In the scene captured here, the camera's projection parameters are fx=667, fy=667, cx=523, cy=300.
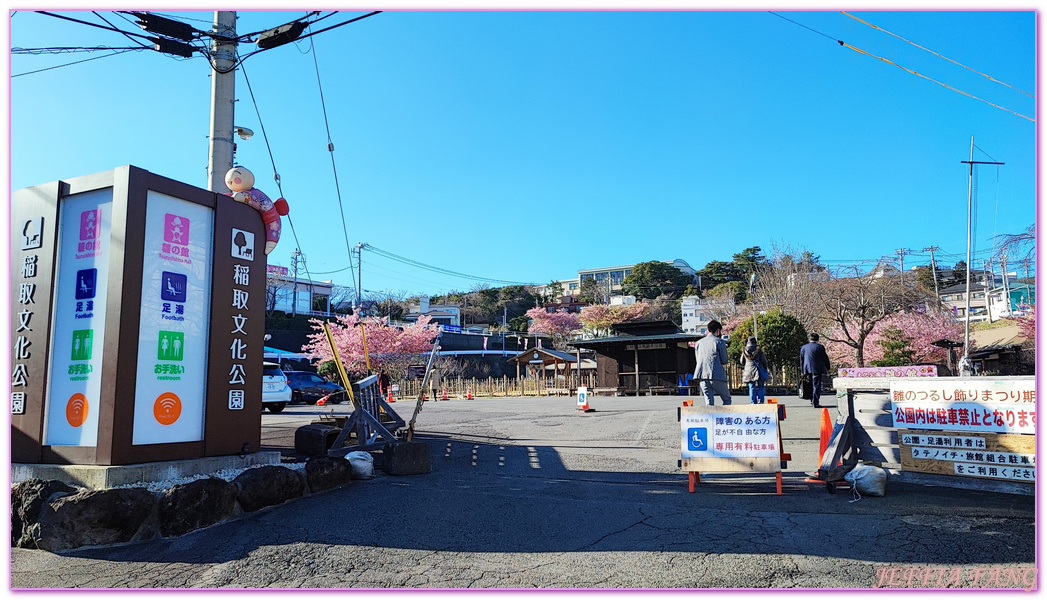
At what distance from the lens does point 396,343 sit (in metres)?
38.9

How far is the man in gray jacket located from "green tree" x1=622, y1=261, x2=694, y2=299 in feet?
211

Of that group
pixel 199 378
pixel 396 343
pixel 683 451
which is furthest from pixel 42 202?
pixel 396 343

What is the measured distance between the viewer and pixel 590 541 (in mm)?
4953

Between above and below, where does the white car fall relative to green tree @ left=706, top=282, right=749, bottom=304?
below

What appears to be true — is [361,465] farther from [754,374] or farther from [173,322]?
[754,374]

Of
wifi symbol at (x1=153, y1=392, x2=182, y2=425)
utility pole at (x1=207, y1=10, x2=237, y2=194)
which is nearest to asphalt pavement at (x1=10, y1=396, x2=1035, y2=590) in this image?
wifi symbol at (x1=153, y1=392, x2=182, y2=425)

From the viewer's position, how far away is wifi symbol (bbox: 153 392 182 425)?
6398 mm

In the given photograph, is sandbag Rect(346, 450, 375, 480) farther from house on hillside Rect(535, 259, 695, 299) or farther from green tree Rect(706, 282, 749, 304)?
house on hillside Rect(535, 259, 695, 299)

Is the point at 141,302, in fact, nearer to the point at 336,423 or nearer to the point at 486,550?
the point at 486,550

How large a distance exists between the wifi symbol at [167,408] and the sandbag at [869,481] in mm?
6527

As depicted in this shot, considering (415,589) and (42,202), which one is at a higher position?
(42,202)

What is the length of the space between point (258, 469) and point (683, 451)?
13.6 ft

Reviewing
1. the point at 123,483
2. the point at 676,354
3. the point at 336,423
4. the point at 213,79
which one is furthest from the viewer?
the point at 676,354

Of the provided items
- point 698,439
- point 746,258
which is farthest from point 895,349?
point 746,258
